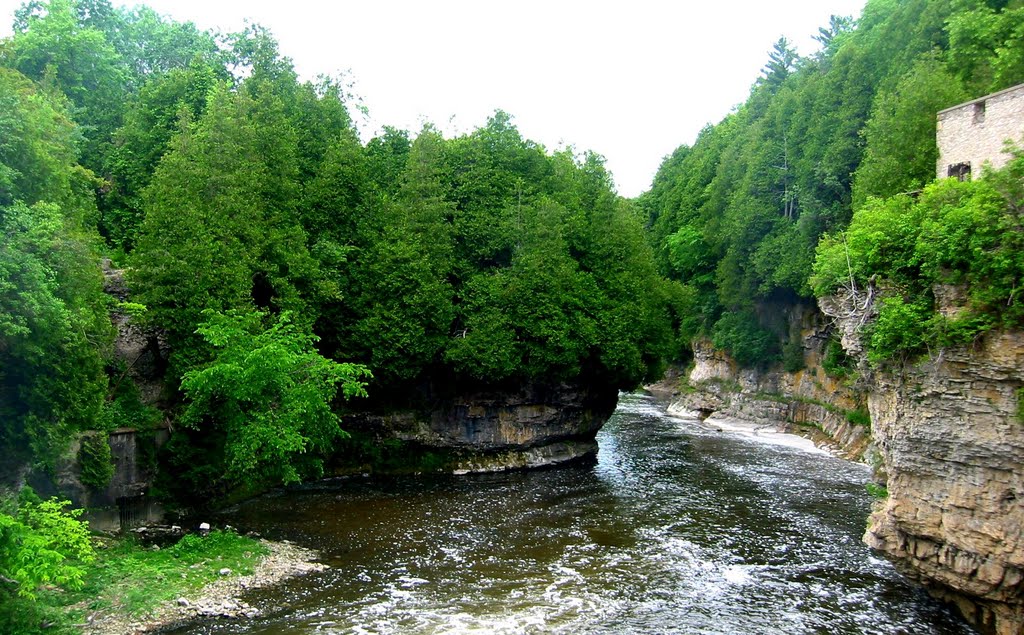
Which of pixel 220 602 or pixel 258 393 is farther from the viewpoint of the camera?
pixel 258 393

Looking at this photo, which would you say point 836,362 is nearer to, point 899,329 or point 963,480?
point 899,329

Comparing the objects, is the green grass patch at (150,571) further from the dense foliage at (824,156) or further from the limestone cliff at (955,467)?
the dense foliage at (824,156)

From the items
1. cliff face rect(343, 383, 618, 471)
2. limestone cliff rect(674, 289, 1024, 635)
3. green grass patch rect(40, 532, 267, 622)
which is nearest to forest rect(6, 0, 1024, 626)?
limestone cliff rect(674, 289, 1024, 635)

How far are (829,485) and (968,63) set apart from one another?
20.5 metres

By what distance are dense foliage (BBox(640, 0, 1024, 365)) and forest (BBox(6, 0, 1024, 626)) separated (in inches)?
7.5

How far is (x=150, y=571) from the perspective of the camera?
857 inches

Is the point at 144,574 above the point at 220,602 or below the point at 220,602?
above

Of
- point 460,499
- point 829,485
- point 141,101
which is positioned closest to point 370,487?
point 460,499

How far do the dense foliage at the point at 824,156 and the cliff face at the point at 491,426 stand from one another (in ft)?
59.5

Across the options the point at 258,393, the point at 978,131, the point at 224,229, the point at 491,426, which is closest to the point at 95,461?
the point at 258,393

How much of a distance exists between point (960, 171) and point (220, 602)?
82.2 ft

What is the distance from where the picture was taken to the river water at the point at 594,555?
2016 centimetres

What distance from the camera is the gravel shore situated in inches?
746

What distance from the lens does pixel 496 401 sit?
4103 cm
